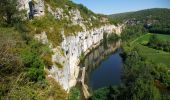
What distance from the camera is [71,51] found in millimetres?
49719

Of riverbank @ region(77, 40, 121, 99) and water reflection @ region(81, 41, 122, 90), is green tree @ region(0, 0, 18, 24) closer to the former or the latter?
riverbank @ region(77, 40, 121, 99)

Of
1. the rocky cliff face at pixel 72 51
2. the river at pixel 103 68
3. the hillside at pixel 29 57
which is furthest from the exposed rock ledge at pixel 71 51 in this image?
the river at pixel 103 68

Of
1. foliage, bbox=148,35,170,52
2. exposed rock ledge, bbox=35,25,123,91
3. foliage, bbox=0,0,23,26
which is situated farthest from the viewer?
foliage, bbox=148,35,170,52

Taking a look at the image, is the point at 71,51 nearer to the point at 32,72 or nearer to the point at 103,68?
the point at 103,68

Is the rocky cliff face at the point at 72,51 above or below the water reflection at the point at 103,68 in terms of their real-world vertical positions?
above

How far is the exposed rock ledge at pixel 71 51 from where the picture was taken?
2755 centimetres

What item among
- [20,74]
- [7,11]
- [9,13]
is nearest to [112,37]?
[9,13]

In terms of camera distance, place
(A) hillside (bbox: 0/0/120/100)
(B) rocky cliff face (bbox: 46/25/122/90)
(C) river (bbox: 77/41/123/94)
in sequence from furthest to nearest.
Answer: (C) river (bbox: 77/41/123/94) < (B) rocky cliff face (bbox: 46/25/122/90) < (A) hillside (bbox: 0/0/120/100)

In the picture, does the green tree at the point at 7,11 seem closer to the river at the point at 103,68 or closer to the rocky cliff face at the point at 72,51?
the rocky cliff face at the point at 72,51

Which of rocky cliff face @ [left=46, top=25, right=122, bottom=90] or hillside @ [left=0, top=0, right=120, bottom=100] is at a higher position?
hillside @ [left=0, top=0, right=120, bottom=100]

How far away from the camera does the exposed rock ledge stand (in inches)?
1085

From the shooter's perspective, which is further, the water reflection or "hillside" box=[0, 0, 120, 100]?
the water reflection

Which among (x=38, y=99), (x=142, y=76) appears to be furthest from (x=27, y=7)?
(x=38, y=99)

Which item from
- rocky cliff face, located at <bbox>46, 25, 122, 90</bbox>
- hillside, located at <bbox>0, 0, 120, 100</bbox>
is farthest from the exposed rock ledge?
hillside, located at <bbox>0, 0, 120, 100</bbox>
